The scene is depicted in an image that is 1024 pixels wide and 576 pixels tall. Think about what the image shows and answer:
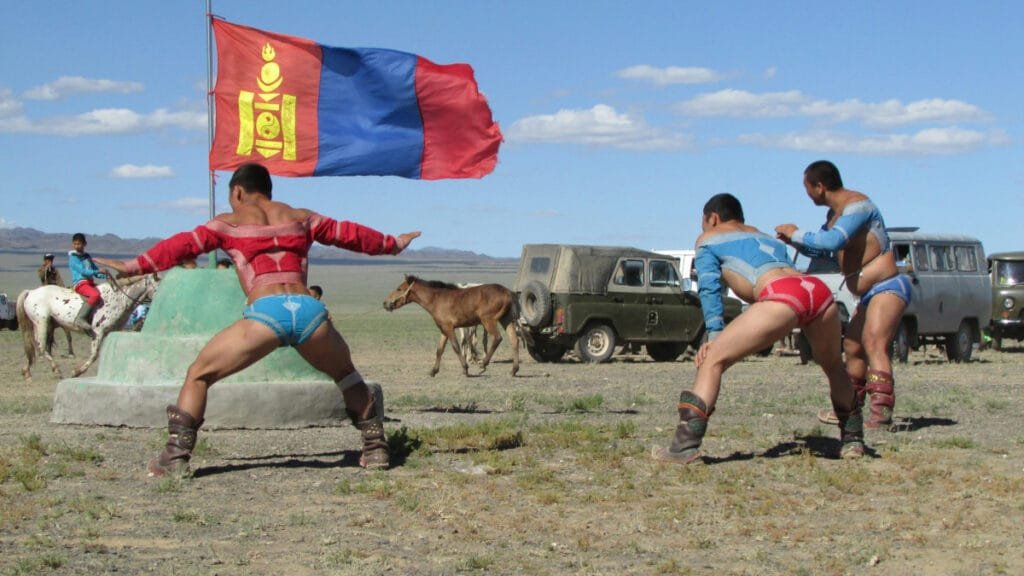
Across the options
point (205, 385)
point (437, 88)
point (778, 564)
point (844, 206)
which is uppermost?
point (437, 88)

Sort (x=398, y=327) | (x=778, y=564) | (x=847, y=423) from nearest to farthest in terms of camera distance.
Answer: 1. (x=778, y=564)
2. (x=847, y=423)
3. (x=398, y=327)

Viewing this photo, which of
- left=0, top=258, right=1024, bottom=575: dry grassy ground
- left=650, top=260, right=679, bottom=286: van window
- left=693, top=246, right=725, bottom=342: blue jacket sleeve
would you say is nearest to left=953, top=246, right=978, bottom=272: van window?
left=650, top=260, right=679, bottom=286: van window

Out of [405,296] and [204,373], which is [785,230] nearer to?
[204,373]

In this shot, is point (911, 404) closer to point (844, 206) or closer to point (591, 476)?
point (844, 206)

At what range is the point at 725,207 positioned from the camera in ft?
29.9

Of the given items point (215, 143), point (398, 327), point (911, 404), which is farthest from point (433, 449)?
point (398, 327)

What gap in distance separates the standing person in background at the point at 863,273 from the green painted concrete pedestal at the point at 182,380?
3.82 m

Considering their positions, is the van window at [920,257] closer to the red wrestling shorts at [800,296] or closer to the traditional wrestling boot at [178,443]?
the red wrestling shorts at [800,296]

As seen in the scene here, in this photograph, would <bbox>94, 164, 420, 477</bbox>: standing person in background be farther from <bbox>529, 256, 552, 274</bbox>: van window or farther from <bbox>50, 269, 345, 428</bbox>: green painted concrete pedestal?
<bbox>529, 256, 552, 274</bbox>: van window

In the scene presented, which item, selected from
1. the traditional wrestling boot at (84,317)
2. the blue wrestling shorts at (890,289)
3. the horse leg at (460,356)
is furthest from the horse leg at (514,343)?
the blue wrestling shorts at (890,289)

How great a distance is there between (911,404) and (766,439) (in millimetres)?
3685

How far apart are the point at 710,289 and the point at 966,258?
58.9 ft

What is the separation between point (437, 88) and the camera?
1376 centimetres

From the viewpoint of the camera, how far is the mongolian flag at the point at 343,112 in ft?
42.3
